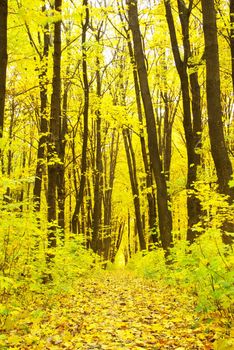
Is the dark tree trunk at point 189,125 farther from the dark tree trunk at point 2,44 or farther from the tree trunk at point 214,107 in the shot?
the dark tree trunk at point 2,44

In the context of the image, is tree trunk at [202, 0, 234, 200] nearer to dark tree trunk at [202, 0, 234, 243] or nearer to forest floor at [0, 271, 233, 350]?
dark tree trunk at [202, 0, 234, 243]

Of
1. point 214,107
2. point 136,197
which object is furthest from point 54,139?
point 136,197

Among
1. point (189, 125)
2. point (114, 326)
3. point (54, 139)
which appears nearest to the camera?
point (114, 326)

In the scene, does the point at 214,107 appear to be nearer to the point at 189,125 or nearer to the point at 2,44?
the point at 189,125

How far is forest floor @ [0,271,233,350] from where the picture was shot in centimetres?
480

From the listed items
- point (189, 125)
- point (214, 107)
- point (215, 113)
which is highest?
point (189, 125)

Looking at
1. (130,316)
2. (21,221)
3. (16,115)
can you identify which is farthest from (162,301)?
(16,115)

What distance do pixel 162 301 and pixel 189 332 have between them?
2.92 metres

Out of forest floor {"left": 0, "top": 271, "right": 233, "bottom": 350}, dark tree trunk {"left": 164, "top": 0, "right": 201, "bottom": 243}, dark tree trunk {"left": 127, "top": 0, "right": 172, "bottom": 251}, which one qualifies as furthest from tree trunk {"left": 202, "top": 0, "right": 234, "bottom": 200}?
dark tree trunk {"left": 127, "top": 0, "right": 172, "bottom": 251}

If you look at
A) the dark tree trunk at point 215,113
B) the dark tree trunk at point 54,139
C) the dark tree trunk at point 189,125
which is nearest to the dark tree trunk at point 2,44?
the dark tree trunk at point 54,139

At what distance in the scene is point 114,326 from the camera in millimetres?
6016

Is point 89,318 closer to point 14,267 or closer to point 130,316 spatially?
point 130,316

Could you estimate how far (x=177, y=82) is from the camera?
2158 cm

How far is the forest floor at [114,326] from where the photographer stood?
480 cm
